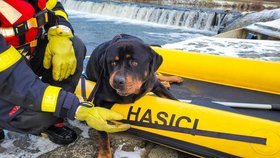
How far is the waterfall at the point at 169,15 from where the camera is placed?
14.7 metres

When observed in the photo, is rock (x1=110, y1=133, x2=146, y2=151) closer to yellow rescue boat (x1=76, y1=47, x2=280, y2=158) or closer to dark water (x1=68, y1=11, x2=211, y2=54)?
yellow rescue boat (x1=76, y1=47, x2=280, y2=158)

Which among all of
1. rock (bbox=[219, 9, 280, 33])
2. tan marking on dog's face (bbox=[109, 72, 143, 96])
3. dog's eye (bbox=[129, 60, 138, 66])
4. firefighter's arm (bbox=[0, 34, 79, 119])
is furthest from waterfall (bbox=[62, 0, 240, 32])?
firefighter's arm (bbox=[0, 34, 79, 119])

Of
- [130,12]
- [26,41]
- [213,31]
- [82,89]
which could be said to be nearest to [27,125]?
[26,41]

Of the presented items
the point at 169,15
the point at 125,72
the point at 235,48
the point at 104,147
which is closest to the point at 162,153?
the point at 104,147

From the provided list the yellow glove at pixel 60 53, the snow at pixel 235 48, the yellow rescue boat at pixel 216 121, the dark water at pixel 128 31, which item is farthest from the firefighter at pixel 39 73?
the dark water at pixel 128 31

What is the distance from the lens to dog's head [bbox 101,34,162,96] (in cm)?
206

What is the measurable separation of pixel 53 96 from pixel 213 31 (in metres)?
13.4

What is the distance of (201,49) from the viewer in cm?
482

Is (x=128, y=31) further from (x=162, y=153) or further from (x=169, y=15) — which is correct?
(x=162, y=153)

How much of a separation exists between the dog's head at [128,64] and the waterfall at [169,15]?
12829 millimetres

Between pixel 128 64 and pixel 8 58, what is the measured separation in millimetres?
859

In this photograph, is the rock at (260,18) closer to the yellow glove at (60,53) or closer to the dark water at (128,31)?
the dark water at (128,31)

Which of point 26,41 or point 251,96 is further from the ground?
point 26,41

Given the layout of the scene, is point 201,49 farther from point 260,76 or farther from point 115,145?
point 115,145
